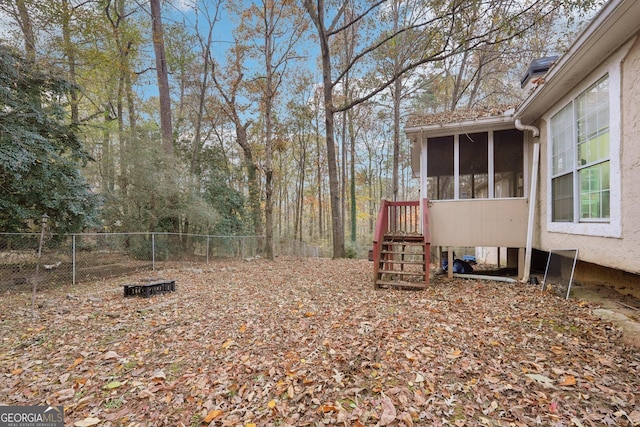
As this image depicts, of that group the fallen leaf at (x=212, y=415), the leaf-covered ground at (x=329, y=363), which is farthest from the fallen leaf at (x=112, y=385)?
the fallen leaf at (x=212, y=415)

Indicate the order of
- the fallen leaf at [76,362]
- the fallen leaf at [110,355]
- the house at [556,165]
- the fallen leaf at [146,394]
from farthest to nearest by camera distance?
the house at [556,165] < the fallen leaf at [110,355] < the fallen leaf at [76,362] < the fallen leaf at [146,394]

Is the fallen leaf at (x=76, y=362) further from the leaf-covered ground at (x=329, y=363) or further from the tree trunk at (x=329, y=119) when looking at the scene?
the tree trunk at (x=329, y=119)

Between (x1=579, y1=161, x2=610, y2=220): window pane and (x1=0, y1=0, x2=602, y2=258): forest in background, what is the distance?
142 inches

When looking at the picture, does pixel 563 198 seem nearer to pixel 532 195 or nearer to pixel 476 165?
pixel 532 195

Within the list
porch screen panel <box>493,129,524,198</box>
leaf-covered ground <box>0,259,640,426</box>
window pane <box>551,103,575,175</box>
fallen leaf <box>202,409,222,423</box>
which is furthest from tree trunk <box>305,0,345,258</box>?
fallen leaf <box>202,409,222,423</box>

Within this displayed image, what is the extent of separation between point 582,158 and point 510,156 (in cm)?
193

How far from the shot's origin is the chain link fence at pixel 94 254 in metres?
5.71

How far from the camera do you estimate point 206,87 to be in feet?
41.7

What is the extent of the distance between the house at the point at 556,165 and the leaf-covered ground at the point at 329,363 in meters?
1.03

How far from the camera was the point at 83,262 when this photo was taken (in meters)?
6.68

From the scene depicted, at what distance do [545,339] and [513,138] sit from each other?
14.8 feet

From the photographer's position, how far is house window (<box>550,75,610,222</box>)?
3.58m

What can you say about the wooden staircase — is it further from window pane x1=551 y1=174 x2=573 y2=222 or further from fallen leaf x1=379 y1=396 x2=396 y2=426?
fallen leaf x1=379 y1=396 x2=396 y2=426

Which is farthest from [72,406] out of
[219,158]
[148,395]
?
[219,158]
